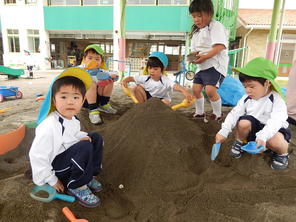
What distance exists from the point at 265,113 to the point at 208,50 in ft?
3.15

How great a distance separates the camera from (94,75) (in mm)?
2557

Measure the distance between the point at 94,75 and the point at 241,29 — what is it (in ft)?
30.1

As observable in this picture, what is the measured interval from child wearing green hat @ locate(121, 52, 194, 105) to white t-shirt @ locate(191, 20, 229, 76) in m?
0.37

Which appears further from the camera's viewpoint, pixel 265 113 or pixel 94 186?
pixel 265 113

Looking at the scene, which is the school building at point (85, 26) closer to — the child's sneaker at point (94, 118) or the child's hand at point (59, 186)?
the child's sneaker at point (94, 118)

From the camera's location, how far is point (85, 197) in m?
1.18

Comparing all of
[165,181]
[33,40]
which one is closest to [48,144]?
[165,181]

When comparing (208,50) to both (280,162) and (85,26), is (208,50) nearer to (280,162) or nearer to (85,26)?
(280,162)

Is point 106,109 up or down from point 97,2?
down

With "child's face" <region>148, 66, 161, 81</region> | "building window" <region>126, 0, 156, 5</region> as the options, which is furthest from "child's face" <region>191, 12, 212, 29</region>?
"building window" <region>126, 0, 156, 5</region>

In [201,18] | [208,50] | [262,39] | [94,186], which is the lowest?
[94,186]

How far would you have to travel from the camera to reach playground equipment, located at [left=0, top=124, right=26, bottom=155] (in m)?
1.67

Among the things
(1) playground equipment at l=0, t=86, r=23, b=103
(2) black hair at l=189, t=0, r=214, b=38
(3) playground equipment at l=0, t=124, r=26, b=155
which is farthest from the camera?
(1) playground equipment at l=0, t=86, r=23, b=103

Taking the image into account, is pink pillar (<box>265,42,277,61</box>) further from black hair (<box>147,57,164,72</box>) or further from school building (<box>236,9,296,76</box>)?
black hair (<box>147,57,164,72</box>)
